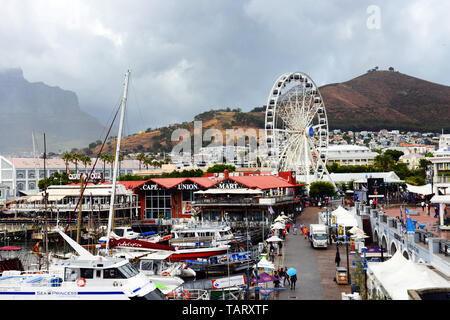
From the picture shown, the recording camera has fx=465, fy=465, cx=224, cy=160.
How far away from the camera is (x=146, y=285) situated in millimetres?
21047

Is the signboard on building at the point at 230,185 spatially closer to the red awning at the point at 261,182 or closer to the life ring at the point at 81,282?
the red awning at the point at 261,182

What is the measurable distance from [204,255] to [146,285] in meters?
17.8

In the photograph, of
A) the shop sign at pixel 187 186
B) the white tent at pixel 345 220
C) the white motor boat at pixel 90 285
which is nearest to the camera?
the white motor boat at pixel 90 285

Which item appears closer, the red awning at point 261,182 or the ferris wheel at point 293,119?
the red awning at point 261,182

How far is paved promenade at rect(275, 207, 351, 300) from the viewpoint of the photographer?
24.2 meters

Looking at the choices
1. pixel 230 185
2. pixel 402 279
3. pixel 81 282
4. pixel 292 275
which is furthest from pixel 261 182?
pixel 402 279

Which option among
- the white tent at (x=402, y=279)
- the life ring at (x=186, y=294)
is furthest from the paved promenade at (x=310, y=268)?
the white tent at (x=402, y=279)

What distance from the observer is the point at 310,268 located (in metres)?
30.4

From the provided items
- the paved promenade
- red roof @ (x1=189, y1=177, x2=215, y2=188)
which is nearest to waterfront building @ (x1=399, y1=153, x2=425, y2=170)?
red roof @ (x1=189, y1=177, x2=215, y2=188)

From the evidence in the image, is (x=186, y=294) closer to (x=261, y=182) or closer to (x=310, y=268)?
(x=310, y=268)

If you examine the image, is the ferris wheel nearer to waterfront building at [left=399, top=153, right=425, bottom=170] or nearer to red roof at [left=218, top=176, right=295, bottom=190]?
red roof at [left=218, top=176, right=295, bottom=190]

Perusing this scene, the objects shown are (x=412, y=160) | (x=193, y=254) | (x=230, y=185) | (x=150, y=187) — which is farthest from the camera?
(x=412, y=160)

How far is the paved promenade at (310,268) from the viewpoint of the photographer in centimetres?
2425
